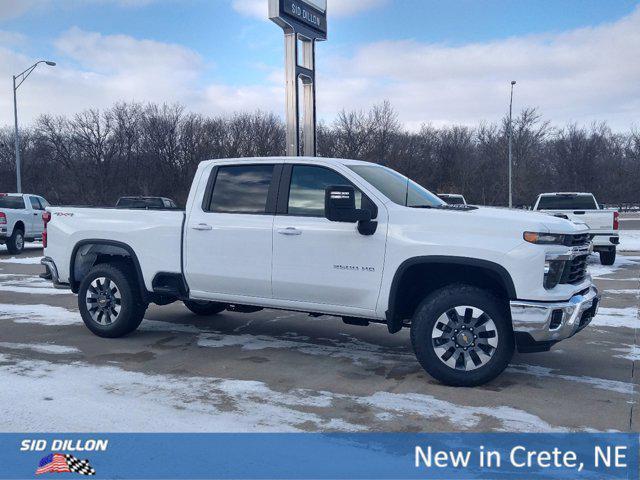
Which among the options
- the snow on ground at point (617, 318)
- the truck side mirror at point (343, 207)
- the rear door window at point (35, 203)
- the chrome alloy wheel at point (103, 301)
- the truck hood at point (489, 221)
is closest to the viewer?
the truck hood at point (489, 221)

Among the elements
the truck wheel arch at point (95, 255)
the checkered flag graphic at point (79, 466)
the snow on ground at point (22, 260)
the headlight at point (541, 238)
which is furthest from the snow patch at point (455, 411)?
the snow on ground at point (22, 260)

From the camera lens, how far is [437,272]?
574 centimetres

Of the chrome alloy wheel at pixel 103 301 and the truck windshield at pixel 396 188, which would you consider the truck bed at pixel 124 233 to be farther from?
the truck windshield at pixel 396 188

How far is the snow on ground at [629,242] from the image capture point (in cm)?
2033

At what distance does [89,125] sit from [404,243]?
6086 centimetres

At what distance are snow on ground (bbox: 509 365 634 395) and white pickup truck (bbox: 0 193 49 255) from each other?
17307 mm

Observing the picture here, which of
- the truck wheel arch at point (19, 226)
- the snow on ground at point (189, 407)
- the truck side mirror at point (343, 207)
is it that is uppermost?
the truck side mirror at point (343, 207)

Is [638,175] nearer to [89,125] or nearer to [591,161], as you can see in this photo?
[591,161]

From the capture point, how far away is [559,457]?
3.92m

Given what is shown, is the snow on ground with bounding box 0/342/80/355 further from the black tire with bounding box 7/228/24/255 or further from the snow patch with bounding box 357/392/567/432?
the black tire with bounding box 7/228/24/255

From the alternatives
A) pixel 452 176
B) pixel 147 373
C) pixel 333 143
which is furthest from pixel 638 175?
pixel 147 373

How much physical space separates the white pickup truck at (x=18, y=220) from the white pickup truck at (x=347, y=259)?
13560mm

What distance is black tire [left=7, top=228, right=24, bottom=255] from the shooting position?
64.3ft

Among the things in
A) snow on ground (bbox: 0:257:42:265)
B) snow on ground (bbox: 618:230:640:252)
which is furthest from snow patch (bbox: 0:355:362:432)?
snow on ground (bbox: 618:230:640:252)
